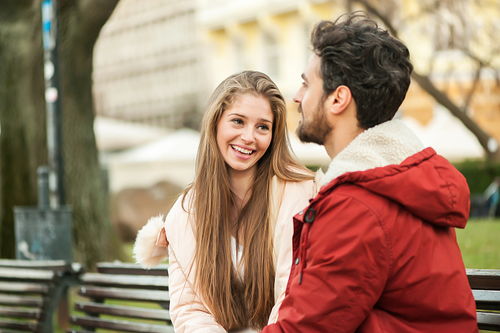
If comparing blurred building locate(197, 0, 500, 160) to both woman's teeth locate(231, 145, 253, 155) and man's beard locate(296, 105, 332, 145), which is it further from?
man's beard locate(296, 105, 332, 145)

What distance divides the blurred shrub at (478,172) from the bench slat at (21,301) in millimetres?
15404

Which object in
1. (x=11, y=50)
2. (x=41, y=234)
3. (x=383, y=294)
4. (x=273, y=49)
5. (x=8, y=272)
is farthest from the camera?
(x=273, y=49)

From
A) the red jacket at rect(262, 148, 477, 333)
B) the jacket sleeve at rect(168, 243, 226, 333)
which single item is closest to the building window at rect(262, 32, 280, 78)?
the jacket sleeve at rect(168, 243, 226, 333)

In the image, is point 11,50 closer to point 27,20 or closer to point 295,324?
point 27,20

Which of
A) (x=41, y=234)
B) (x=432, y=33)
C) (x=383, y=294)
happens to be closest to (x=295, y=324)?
(x=383, y=294)

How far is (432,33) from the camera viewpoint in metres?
22.4

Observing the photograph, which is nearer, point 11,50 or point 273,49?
point 11,50

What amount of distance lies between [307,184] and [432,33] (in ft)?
63.9

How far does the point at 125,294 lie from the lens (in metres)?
4.89

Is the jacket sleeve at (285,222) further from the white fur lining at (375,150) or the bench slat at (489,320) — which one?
the white fur lining at (375,150)

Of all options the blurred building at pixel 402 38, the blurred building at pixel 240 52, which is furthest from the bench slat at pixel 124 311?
the blurred building at pixel 402 38

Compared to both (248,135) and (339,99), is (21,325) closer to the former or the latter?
(248,135)

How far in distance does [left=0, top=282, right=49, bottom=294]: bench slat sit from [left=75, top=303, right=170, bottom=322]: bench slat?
432 millimetres

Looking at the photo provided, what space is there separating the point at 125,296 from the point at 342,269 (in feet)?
8.82
